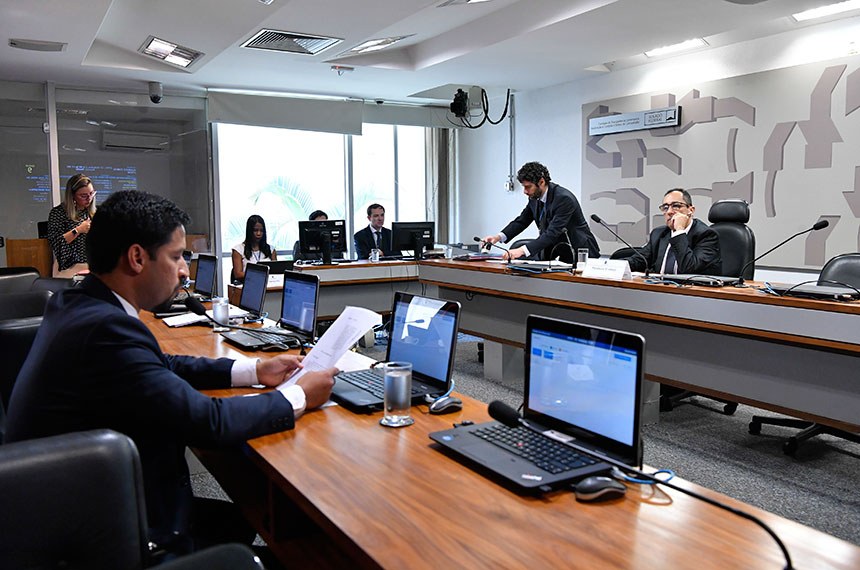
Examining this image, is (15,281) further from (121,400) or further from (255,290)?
(121,400)

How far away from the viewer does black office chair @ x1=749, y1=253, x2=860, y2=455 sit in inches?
133

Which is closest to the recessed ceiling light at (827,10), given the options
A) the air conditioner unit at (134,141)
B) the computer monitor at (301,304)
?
the computer monitor at (301,304)

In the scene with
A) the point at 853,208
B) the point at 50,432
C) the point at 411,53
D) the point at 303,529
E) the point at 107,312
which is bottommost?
the point at 303,529

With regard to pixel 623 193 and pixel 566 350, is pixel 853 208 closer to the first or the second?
pixel 623 193

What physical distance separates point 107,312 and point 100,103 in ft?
21.7

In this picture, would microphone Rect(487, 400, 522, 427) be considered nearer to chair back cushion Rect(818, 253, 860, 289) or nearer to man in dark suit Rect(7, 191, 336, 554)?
man in dark suit Rect(7, 191, 336, 554)

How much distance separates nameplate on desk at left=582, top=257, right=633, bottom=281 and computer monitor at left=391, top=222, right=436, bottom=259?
2.41 m

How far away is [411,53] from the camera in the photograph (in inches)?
254

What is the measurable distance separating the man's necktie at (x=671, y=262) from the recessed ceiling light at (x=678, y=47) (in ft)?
7.22

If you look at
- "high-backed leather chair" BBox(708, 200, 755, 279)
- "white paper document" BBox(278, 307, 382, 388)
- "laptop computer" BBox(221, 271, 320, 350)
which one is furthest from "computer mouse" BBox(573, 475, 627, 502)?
"high-backed leather chair" BBox(708, 200, 755, 279)

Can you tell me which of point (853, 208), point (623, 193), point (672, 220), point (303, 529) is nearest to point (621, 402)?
point (303, 529)

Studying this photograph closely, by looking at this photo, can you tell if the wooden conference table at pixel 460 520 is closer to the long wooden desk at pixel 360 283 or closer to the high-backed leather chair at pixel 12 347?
the high-backed leather chair at pixel 12 347

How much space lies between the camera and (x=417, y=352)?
2.03 meters

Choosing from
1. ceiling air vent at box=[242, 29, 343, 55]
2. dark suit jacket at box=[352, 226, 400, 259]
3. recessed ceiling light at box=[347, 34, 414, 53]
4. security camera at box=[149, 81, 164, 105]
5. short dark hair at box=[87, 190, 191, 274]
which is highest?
recessed ceiling light at box=[347, 34, 414, 53]
